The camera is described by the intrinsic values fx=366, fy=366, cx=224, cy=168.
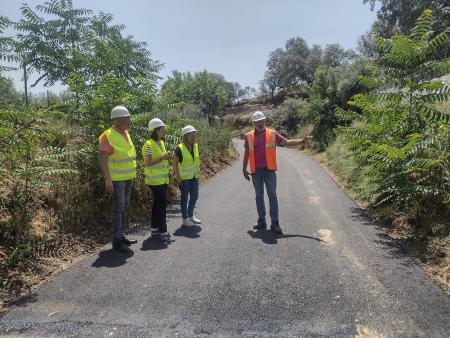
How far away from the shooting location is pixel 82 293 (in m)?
4.00

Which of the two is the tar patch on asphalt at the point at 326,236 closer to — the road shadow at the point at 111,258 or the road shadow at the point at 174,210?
the road shadow at the point at 174,210

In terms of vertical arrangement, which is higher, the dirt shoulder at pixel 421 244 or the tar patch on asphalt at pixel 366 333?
the dirt shoulder at pixel 421 244

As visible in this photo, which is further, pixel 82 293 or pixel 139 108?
pixel 139 108

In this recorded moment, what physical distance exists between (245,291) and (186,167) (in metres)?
3.02

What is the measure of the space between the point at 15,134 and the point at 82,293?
90.3 inches

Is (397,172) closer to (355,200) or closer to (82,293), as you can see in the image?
(355,200)

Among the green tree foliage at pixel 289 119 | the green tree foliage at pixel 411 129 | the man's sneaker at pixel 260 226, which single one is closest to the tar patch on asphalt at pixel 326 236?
the man's sneaker at pixel 260 226

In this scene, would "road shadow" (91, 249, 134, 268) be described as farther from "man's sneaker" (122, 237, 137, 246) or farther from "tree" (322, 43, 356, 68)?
"tree" (322, 43, 356, 68)

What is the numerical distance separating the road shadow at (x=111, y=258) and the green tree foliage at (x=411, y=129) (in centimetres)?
444

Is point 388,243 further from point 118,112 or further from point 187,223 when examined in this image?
point 118,112

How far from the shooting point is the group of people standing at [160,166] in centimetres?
511

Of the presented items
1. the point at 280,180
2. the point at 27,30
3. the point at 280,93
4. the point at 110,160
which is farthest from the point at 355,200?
the point at 280,93

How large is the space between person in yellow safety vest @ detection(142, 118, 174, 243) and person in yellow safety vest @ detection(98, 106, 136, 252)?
1.61 feet

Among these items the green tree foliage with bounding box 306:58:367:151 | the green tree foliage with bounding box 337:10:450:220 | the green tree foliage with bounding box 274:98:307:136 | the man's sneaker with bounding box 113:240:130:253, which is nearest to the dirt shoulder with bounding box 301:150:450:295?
the green tree foliage with bounding box 337:10:450:220
